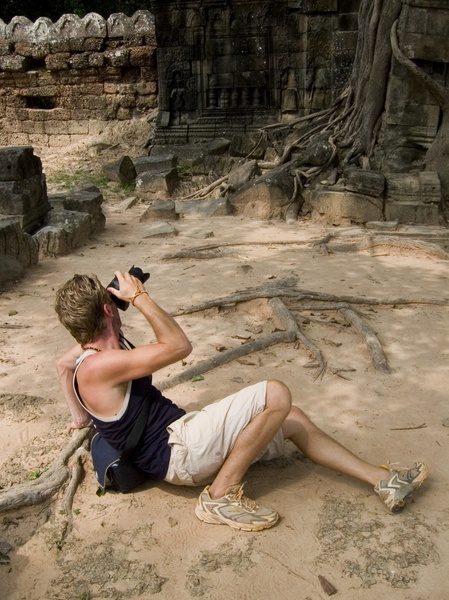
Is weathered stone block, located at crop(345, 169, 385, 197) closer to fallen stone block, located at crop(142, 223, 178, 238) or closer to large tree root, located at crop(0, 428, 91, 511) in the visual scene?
fallen stone block, located at crop(142, 223, 178, 238)

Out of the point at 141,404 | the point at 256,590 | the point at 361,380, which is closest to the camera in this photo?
the point at 256,590

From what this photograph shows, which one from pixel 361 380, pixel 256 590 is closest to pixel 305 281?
pixel 361 380

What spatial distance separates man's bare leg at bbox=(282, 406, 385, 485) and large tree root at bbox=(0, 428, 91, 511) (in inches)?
43.0

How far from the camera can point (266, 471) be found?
3.21 meters

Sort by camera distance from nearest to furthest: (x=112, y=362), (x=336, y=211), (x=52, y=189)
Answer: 1. (x=112, y=362)
2. (x=336, y=211)
3. (x=52, y=189)

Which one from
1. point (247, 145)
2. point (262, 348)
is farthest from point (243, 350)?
point (247, 145)

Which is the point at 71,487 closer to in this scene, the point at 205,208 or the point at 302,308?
the point at 302,308

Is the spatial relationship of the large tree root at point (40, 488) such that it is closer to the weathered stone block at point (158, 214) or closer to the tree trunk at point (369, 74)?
the weathered stone block at point (158, 214)

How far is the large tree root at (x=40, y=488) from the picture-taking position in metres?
2.93

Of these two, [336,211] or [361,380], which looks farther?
[336,211]

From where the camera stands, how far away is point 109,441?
2.89 meters

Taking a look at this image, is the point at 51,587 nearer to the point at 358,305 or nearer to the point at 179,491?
the point at 179,491

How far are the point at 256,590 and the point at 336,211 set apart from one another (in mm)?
6662

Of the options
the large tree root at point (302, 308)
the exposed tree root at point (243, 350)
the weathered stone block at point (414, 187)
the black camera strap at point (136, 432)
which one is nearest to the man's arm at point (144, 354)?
the black camera strap at point (136, 432)
